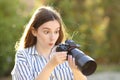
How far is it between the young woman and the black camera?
11cm

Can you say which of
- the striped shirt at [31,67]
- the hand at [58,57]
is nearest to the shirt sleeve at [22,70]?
the striped shirt at [31,67]

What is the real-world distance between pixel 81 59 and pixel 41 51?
55 centimetres

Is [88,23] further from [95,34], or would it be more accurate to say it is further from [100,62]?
[100,62]

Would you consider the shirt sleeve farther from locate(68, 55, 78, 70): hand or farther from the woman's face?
locate(68, 55, 78, 70): hand

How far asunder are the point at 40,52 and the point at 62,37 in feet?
0.67

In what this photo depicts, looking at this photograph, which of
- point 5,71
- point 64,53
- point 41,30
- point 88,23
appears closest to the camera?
point 64,53

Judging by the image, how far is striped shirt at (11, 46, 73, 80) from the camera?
2.88 meters

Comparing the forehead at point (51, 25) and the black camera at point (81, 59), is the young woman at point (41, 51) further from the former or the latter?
the black camera at point (81, 59)

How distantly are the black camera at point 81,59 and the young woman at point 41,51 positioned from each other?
0.34 ft

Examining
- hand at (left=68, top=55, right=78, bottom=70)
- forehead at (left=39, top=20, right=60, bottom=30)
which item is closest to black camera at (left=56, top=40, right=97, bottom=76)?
hand at (left=68, top=55, right=78, bottom=70)

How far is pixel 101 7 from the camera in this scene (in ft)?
44.9

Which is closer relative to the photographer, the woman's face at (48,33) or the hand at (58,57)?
the hand at (58,57)

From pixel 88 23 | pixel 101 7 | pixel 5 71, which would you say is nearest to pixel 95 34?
pixel 88 23

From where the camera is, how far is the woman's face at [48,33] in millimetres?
2855
